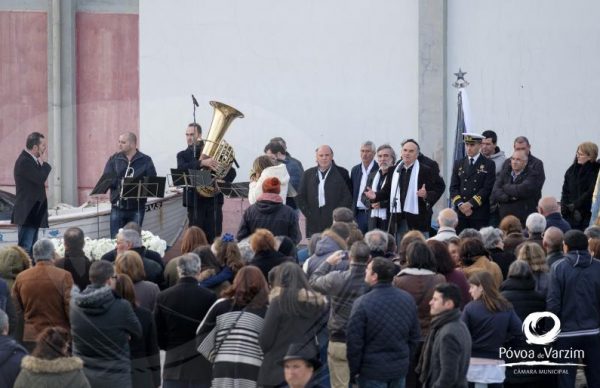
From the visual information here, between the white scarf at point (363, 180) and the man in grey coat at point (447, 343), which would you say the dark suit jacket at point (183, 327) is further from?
the white scarf at point (363, 180)

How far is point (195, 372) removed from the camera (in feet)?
35.6

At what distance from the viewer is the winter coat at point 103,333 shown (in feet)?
33.8

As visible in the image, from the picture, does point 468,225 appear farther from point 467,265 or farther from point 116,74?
point 116,74

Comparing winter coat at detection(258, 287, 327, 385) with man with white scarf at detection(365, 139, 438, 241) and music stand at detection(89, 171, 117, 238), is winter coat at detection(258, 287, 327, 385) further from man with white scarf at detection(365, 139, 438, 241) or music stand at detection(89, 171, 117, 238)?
music stand at detection(89, 171, 117, 238)

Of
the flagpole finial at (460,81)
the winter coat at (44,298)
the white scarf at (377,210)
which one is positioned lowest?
the winter coat at (44,298)

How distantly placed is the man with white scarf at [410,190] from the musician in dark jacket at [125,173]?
3.04 metres

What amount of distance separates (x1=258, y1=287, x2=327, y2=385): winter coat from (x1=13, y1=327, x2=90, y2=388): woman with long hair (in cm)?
137

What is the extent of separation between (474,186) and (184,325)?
250 inches

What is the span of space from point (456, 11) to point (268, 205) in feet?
23.2

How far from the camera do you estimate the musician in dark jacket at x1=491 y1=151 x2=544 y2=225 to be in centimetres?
1628

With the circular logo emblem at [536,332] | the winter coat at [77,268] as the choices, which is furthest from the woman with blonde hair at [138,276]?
the circular logo emblem at [536,332]

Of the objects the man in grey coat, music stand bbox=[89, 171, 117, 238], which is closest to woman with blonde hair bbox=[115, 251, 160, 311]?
the man in grey coat

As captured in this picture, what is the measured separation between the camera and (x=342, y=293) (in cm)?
1099

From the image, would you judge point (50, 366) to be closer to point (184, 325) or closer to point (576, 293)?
point (184, 325)
